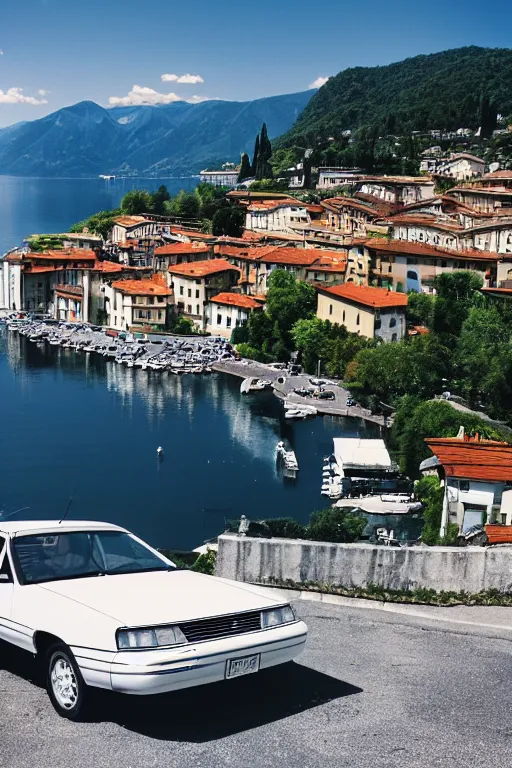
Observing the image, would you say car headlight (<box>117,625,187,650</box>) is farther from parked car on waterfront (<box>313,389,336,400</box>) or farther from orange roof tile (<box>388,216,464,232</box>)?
orange roof tile (<box>388,216,464,232</box>)

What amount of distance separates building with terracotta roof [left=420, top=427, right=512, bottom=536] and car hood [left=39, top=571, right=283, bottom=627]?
14202 mm

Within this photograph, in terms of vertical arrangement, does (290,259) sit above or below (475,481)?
above

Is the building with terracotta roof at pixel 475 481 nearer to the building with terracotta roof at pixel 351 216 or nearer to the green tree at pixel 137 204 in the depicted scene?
the building with terracotta roof at pixel 351 216

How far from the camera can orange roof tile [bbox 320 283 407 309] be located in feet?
166

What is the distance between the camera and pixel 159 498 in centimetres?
3141

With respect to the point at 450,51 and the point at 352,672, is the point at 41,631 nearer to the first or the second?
the point at 352,672

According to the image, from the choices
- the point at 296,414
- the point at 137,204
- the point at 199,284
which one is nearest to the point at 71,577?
the point at 296,414

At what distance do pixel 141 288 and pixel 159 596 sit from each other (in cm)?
6042

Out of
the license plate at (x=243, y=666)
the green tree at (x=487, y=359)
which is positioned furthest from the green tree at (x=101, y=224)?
the license plate at (x=243, y=666)

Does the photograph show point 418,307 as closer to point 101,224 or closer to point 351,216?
point 351,216

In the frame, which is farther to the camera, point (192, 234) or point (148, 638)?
point (192, 234)

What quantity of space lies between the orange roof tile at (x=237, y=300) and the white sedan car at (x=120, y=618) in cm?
5403

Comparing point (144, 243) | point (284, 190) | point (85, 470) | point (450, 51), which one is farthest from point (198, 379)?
point (450, 51)

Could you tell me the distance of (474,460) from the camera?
751 inches
